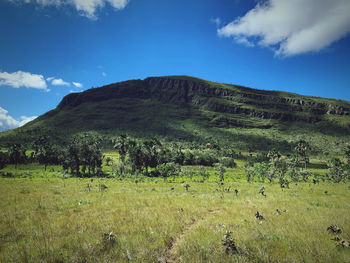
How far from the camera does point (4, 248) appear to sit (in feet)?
22.3

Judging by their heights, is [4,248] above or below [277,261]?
below

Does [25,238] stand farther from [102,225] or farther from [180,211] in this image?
[180,211]

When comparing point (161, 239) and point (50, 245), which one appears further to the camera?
point (161, 239)

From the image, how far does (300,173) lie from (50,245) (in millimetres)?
78297

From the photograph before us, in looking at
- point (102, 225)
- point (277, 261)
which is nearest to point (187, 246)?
point (277, 261)

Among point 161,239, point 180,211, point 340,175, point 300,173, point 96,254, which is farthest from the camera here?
point 340,175

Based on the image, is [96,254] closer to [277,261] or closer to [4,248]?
[4,248]

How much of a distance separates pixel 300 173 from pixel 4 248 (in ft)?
261

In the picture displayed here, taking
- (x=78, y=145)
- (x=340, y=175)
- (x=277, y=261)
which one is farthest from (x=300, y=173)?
(x=78, y=145)

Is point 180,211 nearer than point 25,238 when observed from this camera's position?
No

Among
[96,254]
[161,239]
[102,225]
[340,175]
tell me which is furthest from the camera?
[340,175]

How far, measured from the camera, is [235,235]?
7965 millimetres

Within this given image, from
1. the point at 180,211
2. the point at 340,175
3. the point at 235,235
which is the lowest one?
the point at 340,175

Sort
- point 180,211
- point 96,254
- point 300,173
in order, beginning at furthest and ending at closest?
point 300,173 < point 180,211 < point 96,254
